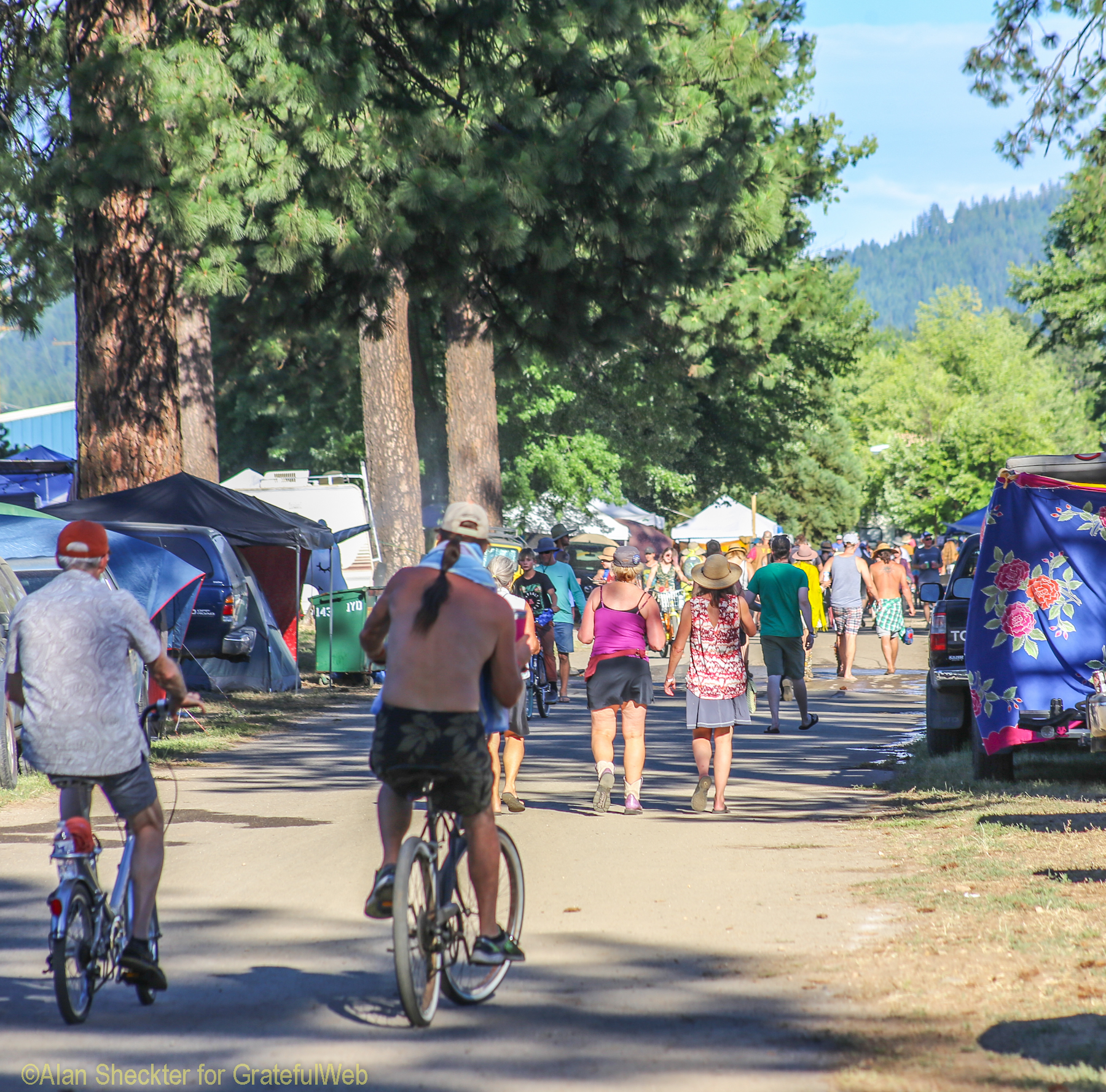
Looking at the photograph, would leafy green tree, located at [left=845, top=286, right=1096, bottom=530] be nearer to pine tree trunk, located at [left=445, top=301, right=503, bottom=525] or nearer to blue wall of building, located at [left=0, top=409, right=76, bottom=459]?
pine tree trunk, located at [left=445, top=301, right=503, bottom=525]

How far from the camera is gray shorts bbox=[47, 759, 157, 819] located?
17.3 feet

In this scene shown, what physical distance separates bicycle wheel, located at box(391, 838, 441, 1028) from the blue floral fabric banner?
5.46 m

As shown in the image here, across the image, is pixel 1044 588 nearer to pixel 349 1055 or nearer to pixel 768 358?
pixel 349 1055

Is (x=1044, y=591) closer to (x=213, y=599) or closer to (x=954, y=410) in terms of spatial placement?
(x=213, y=599)

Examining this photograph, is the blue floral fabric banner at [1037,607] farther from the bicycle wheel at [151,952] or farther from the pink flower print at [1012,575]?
the bicycle wheel at [151,952]

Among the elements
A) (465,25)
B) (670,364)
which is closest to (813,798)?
(465,25)

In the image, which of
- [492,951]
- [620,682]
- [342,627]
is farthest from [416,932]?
[342,627]

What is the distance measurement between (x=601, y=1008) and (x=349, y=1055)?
1004 mm

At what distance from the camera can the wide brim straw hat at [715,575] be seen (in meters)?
10.4

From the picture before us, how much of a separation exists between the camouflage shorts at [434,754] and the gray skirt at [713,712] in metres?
5.19

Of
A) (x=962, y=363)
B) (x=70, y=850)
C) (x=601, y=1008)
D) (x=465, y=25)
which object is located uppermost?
(x=962, y=363)

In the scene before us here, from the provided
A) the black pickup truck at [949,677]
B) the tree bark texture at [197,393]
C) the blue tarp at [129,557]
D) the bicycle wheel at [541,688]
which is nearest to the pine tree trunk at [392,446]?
the tree bark texture at [197,393]

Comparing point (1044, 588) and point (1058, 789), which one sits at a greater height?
point (1044, 588)

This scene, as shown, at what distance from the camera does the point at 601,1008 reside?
17.6 ft
